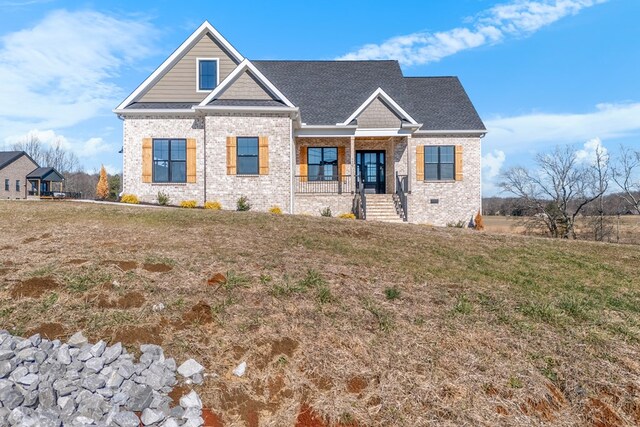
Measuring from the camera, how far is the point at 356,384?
4.96m

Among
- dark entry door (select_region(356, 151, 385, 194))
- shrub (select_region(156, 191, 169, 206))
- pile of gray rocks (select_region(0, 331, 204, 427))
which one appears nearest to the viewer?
pile of gray rocks (select_region(0, 331, 204, 427))

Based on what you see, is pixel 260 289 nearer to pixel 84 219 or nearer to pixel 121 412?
pixel 121 412

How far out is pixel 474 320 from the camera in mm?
6555

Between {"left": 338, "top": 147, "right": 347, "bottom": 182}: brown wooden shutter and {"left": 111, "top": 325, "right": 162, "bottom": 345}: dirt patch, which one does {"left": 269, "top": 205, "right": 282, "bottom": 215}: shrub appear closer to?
{"left": 338, "top": 147, "right": 347, "bottom": 182}: brown wooden shutter

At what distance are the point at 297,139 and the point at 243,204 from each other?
5.06 m

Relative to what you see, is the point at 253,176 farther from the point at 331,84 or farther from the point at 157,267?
the point at 157,267

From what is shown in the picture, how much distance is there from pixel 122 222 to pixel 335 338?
783cm

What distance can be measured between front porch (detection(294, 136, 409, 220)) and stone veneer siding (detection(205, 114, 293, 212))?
217cm

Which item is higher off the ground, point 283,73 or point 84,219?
point 283,73

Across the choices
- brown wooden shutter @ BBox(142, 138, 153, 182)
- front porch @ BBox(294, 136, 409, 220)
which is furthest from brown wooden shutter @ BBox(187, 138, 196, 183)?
front porch @ BBox(294, 136, 409, 220)

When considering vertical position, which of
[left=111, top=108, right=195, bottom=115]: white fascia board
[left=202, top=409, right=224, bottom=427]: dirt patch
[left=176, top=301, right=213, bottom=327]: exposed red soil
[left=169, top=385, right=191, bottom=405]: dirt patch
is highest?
[left=111, top=108, right=195, bottom=115]: white fascia board

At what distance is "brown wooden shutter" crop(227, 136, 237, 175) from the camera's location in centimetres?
1792

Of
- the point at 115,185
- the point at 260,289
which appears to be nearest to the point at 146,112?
the point at 260,289

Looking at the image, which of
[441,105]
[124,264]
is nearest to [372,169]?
[441,105]
